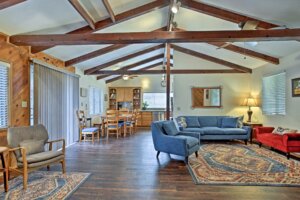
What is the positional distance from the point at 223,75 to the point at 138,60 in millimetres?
3648

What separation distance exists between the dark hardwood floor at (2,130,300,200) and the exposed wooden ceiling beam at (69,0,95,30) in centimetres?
285

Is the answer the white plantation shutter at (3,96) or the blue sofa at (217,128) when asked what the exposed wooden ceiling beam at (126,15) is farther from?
the blue sofa at (217,128)

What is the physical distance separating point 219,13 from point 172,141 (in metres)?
2.91

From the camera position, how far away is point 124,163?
4.51 metres

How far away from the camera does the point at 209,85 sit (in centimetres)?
835

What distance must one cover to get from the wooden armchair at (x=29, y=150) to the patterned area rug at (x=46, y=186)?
157 millimetres

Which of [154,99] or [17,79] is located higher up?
[17,79]

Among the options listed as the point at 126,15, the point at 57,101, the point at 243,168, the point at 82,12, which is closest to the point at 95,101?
Result: the point at 57,101

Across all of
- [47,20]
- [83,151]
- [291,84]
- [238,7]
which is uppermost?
[238,7]

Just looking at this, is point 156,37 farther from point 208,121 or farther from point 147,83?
point 147,83

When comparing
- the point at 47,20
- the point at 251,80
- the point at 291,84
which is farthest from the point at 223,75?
the point at 47,20

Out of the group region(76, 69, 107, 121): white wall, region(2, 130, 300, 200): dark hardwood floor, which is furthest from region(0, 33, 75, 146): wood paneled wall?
region(76, 69, 107, 121): white wall

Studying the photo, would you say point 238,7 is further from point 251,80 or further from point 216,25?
point 251,80

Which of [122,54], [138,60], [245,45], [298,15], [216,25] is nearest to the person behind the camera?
[298,15]
